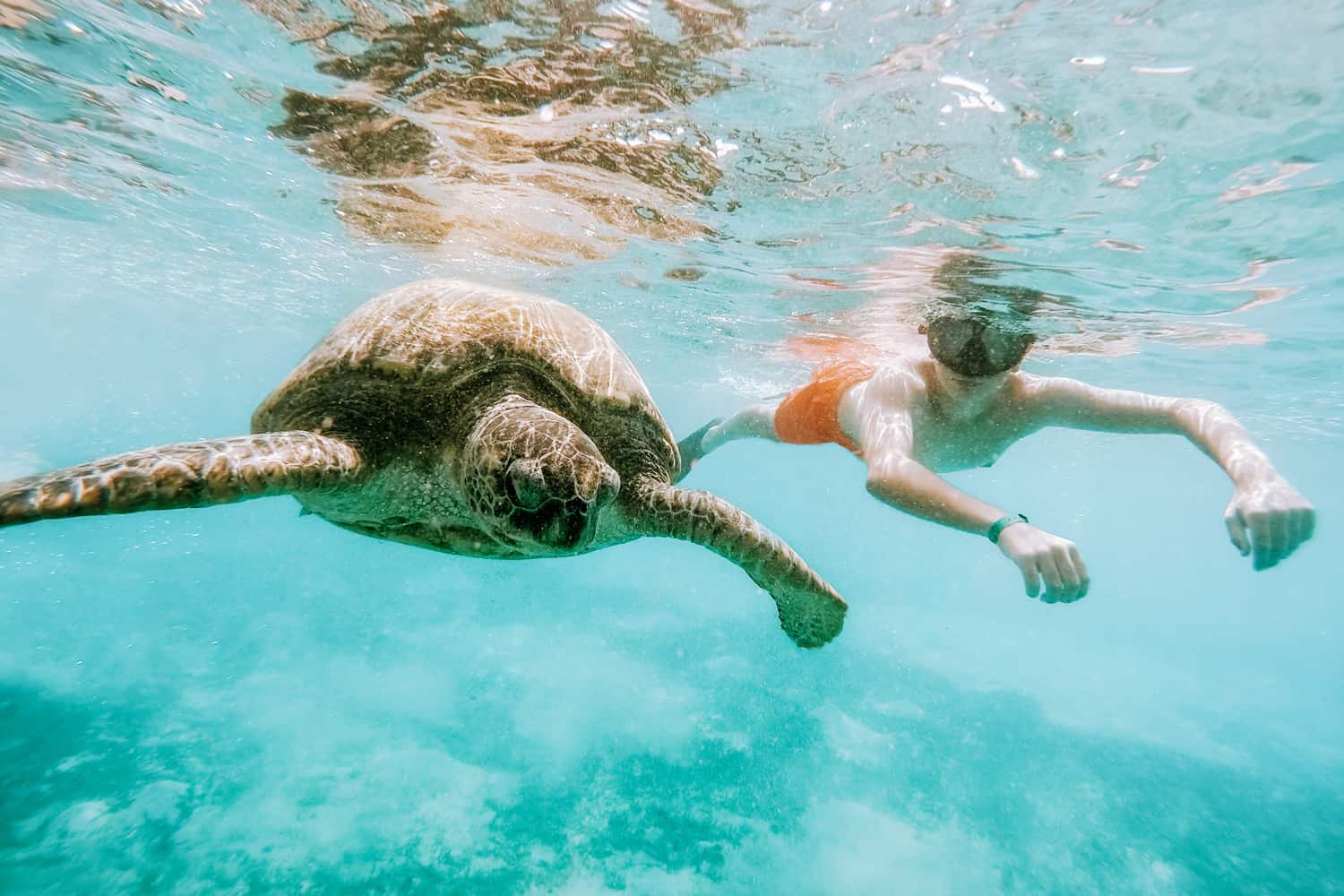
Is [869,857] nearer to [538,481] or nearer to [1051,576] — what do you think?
[1051,576]

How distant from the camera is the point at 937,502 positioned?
364cm

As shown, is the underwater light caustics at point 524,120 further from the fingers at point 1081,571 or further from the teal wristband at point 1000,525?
the fingers at point 1081,571

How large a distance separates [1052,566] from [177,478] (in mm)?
4051

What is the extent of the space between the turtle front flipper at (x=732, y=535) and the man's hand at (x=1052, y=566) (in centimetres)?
133

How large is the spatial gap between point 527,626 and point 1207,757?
779 inches

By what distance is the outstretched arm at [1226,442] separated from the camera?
9.38 feet

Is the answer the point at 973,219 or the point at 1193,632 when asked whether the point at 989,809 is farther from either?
the point at 1193,632

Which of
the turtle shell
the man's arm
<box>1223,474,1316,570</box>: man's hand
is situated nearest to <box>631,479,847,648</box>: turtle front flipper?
the turtle shell

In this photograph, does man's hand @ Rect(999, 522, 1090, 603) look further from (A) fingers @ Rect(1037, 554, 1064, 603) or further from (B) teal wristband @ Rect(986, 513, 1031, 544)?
(B) teal wristband @ Rect(986, 513, 1031, 544)

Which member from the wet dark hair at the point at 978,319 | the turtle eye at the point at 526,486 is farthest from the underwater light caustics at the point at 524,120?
the turtle eye at the point at 526,486

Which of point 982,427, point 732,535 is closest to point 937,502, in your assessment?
point 732,535

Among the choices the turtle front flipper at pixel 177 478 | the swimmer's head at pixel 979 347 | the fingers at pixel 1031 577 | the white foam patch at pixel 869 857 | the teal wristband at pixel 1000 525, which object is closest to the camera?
the turtle front flipper at pixel 177 478

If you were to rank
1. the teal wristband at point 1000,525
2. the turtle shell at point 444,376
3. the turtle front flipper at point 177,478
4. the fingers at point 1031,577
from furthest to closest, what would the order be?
1. the turtle shell at point 444,376
2. the teal wristband at point 1000,525
3. the fingers at point 1031,577
4. the turtle front flipper at point 177,478

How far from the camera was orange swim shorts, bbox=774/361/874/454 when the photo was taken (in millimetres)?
6578
